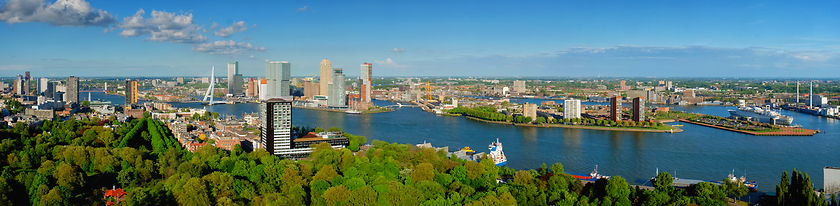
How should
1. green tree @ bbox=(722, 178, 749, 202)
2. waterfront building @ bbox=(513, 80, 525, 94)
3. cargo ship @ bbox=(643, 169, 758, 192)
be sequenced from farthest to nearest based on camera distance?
waterfront building @ bbox=(513, 80, 525, 94) → cargo ship @ bbox=(643, 169, 758, 192) → green tree @ bbox=(722, 178, 749, 202)

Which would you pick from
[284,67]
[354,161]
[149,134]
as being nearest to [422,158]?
[354,161]

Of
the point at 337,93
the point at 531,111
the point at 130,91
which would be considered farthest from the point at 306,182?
the point at 130,91

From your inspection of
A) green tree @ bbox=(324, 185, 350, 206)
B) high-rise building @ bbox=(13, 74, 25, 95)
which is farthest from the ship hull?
high-rise building @ bbox=(13, 74, 25, 95)

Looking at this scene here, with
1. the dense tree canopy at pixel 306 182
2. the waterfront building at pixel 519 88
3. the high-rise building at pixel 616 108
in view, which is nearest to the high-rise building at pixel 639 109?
the high-rise building at pixel 616 108

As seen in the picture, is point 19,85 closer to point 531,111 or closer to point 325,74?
point 325,74

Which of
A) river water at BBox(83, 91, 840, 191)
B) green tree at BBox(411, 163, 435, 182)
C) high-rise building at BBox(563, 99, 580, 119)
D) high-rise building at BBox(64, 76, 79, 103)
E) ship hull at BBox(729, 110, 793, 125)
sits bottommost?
river water at BBox(83, 91, 840, 191)

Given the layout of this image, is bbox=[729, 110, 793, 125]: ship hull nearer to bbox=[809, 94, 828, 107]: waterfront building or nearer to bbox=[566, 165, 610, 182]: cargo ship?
bbox=[809, 94, 828, 107]: waterfront building

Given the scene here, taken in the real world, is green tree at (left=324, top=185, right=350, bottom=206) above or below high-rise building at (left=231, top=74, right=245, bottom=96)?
below
